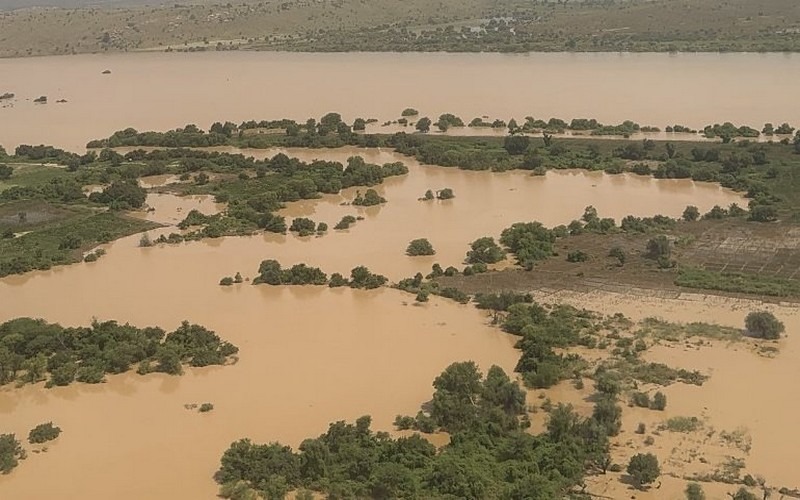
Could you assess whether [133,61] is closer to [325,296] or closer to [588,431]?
[325,296]

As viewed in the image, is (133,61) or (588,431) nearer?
(588,431)

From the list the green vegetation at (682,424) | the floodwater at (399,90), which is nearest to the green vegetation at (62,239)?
the floodwater at (399,90)

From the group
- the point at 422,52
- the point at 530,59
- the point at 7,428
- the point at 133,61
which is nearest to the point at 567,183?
the point at 7,428

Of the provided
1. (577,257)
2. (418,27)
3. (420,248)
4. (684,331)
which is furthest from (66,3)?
(684,331)

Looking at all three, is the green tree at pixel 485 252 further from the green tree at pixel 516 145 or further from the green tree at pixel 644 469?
the green tree at pixel 516 145

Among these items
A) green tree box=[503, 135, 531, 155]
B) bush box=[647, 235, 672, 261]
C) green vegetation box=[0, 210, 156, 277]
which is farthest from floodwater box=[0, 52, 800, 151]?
bush box=[647, 235, 672, 261]

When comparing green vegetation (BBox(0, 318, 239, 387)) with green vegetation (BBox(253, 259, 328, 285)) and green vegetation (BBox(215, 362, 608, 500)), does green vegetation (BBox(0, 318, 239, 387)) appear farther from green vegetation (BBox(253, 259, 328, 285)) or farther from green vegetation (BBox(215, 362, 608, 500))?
green vegetation (BBox(215, 362, 608, 500))

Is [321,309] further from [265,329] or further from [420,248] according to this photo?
[420,248]
